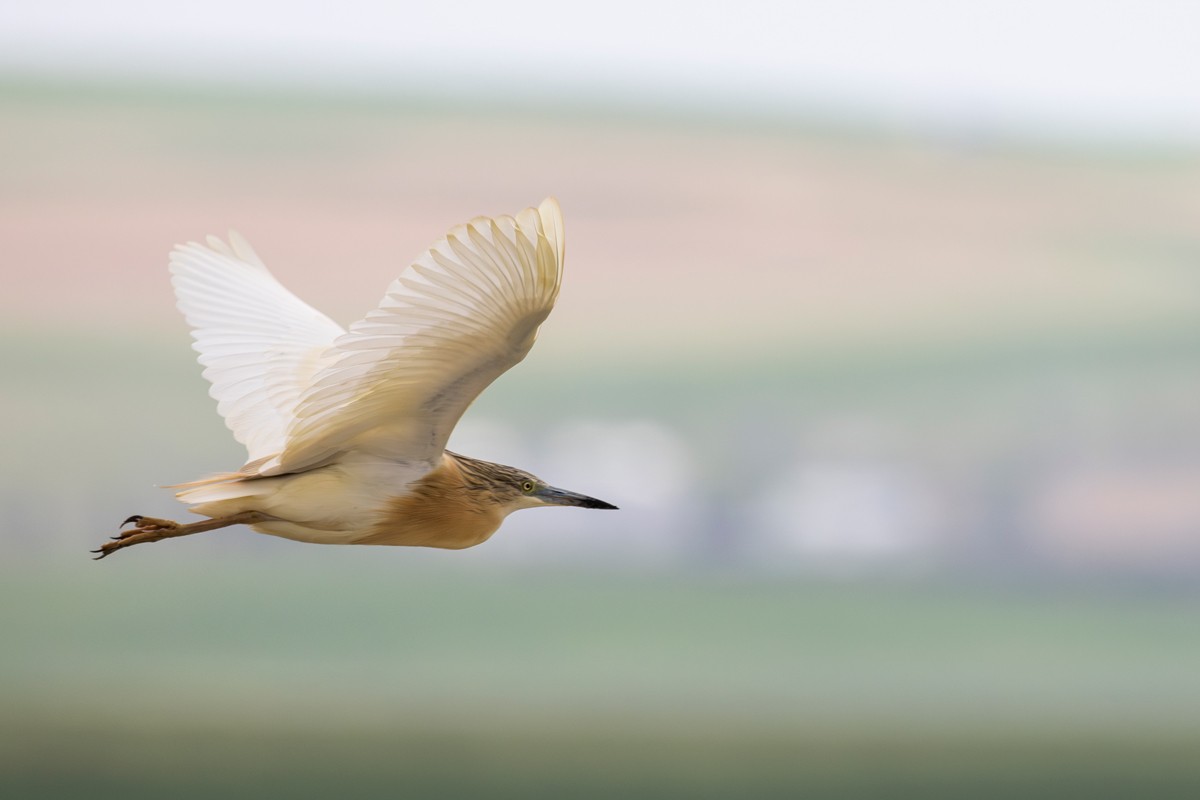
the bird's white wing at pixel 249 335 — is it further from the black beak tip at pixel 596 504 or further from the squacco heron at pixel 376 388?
the black beak tip at pixel 596 504

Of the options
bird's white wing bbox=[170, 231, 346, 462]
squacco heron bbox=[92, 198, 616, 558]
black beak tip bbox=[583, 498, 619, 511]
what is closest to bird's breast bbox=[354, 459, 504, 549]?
squacco heron bbox=[92, 198, 616, 558]

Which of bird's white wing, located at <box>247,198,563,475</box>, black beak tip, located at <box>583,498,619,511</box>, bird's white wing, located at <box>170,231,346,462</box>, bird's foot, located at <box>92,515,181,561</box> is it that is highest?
bird's white wing, located at <box>170,231,346,462</box>

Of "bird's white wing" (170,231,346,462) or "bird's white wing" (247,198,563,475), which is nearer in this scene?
"bird's white wing" (247,198,563,475)

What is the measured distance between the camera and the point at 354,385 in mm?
2873

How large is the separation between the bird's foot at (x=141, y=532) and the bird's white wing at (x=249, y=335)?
1.03 ft

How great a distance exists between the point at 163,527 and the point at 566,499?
769 millimetres

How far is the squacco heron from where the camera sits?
2672 mm

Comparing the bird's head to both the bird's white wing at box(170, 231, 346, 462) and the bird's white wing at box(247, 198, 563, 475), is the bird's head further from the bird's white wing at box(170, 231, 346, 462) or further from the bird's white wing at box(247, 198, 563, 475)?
the bird's white wing at box(170, 231, 346, 462)

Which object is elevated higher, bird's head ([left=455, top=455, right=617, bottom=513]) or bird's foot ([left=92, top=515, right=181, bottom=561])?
bird's head ([left=455, top=455, right=617, bottom=513])

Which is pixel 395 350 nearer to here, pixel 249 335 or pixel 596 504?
pixel 596 504

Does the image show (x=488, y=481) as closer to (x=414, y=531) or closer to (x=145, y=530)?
(x=414, y=531)

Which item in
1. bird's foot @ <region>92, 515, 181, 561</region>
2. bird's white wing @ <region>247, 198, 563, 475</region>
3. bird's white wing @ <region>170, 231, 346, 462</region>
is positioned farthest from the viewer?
bird's white wing @ <region>170, 231, 346, 462</region>

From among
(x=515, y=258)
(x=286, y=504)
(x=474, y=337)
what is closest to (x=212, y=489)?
(x=286, y=504)

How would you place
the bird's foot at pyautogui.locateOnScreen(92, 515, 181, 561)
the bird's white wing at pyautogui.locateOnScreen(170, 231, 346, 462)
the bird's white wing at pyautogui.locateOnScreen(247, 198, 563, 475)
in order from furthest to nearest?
the bird's white wing at pyautogui.locateOnScreen(170, 231, 346, 462) < the bird's foot at pyautogui.locateOnScreen(92, 515, 181, 561) < the bird's white wing at pyautogui.locateOnScreen(247, 198, 563, 475)
